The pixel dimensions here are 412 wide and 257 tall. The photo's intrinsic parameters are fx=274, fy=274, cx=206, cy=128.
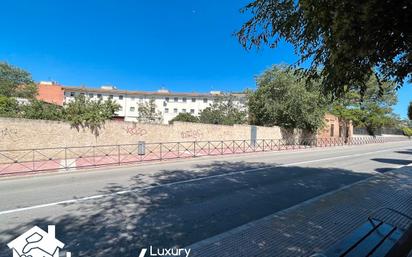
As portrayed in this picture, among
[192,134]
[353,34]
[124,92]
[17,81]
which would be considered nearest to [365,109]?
[192,134]

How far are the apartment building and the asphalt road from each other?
4437 centimetres

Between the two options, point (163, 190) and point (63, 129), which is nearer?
point (163, 190)

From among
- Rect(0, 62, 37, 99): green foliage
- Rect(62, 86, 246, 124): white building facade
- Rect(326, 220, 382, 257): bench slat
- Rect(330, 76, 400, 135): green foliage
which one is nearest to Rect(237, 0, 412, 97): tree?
Rect(326, 220, 382, 257): bench slat

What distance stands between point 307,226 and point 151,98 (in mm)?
58651

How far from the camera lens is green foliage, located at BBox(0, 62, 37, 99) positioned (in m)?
43.7

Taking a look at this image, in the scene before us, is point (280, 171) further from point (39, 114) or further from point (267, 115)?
point (267, 115)

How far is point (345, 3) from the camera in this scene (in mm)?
2598

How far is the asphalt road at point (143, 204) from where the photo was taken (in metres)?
4.65

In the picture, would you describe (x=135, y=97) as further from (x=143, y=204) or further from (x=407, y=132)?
(x=407, y=132)

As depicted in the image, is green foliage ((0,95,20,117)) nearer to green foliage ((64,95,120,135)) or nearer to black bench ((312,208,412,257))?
green foliage ((64,95,120,135))

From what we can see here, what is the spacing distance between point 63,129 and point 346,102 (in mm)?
34962

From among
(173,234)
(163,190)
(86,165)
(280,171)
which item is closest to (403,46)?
(173,234)

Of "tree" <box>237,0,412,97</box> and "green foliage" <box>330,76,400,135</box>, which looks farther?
"green foliage" <box>330,76,400,135</box>

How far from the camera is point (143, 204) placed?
258 inches
